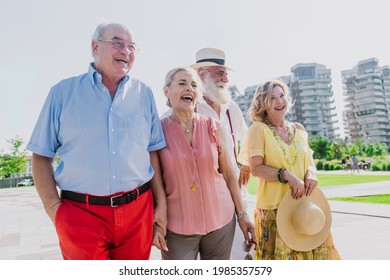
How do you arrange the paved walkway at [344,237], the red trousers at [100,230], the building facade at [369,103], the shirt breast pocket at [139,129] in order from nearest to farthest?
the red trousers at [100,230] < the shirt breast pocket at [139,129] < the paved walkway at [344,237] < the building facade at [369,103]

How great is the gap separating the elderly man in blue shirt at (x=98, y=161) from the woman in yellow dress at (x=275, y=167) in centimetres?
76

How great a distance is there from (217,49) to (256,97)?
630mm

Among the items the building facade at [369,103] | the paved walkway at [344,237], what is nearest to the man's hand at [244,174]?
the paved walkway at [344,237]

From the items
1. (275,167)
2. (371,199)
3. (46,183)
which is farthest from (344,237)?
(371,199)

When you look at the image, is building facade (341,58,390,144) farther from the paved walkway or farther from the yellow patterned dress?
the yellow patterned dress

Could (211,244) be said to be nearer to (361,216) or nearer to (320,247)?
(320,247)

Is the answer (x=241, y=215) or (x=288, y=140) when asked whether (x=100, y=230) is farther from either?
(x=288, y=140)

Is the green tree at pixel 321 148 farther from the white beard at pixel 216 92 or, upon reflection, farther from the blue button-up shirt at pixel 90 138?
the blue button-up shirt at pixel 90 138

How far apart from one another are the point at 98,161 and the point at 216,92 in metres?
1.24

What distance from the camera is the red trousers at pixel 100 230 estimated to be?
1.54 metres

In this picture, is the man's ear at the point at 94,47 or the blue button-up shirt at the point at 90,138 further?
the man's ear at the point at 94,47

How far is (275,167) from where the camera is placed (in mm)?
2082

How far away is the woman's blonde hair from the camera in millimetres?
2189
